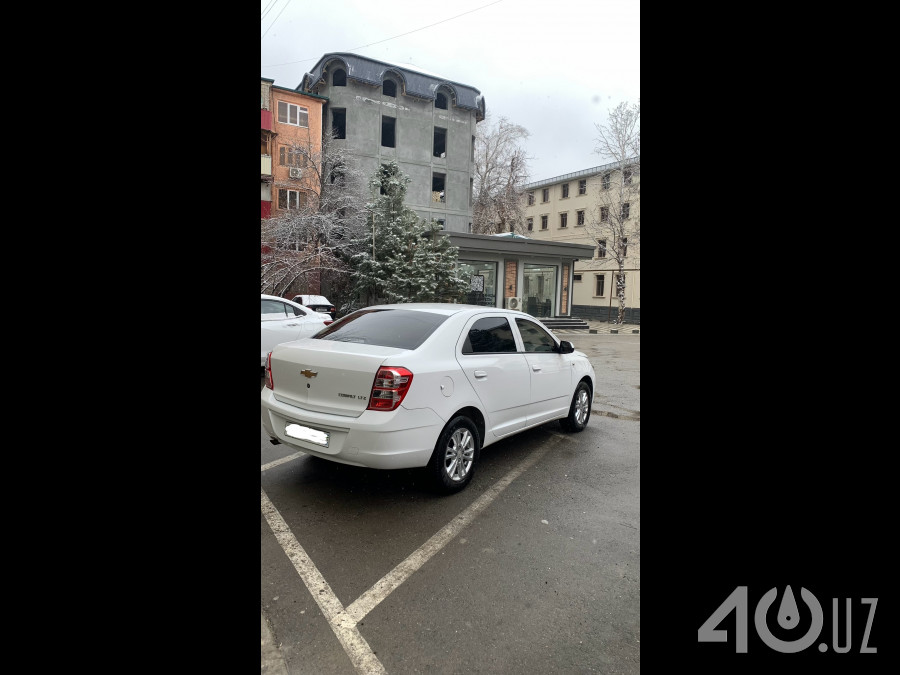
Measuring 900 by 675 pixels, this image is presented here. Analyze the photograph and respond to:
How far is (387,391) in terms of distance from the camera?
353cm

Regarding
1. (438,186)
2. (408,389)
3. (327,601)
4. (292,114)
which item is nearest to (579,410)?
(408,389)

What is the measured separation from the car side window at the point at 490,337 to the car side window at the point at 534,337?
0.78 ft

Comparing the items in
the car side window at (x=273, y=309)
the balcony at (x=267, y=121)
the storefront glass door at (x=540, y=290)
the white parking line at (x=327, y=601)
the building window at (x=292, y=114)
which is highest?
the building window at (x=292, y=114)

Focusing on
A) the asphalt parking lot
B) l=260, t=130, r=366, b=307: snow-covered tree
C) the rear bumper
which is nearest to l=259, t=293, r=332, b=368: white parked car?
the asphalt parking lot

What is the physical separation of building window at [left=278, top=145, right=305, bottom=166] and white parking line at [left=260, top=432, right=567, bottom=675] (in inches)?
846

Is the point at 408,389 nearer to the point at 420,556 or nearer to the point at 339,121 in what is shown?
the point at 420,556

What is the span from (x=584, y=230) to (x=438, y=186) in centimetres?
1256

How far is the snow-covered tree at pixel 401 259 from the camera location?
18141 mm
